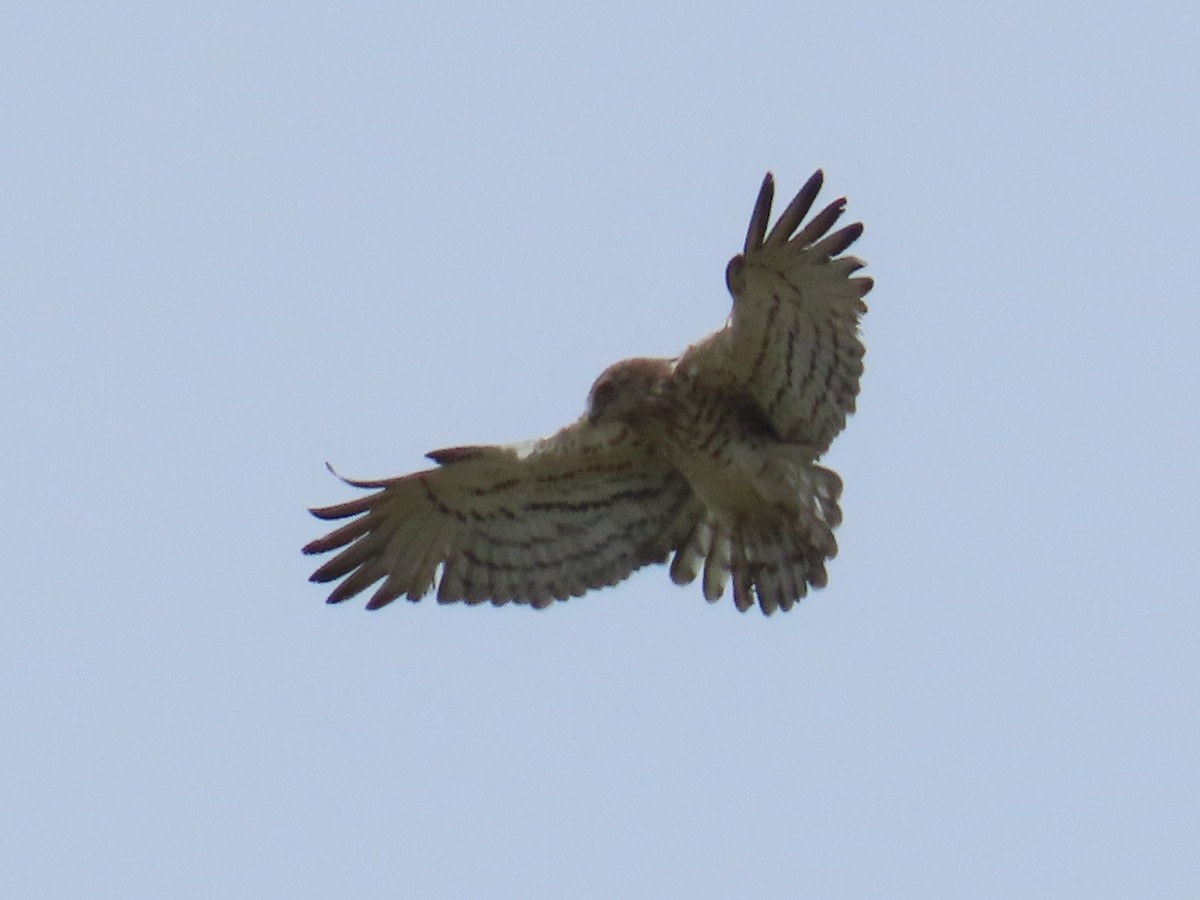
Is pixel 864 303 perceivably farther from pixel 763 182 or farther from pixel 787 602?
pixel 787 602

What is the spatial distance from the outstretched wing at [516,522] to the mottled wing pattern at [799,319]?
71 centimetres

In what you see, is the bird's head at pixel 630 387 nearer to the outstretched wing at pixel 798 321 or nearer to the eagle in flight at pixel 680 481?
the eagle in flight at pixel 680 481

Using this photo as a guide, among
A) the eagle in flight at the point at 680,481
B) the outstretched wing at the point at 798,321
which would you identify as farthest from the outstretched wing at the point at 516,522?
the outstretched wing at the point at 798,321

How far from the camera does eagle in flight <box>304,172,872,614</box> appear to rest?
9609 millimetres

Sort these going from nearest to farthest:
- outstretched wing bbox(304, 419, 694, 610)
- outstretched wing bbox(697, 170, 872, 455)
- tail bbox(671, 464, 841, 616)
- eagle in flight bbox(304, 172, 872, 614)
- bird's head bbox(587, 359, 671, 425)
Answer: outstretched wing bbox(697, 170, 872, 455) → eagle in flight bbox(304, 172, 872, 614) → bird's head bbox(587, 359, 671, 425) → tail bbox(671, 464, 841, 616) → outstretched wing bbox(304, 419, 694, 610)

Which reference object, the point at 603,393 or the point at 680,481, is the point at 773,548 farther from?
the point at 603,393

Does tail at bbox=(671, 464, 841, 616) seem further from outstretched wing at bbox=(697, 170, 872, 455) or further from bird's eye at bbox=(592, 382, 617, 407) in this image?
bird's eye at bbox=(592, 382, 617, 407)

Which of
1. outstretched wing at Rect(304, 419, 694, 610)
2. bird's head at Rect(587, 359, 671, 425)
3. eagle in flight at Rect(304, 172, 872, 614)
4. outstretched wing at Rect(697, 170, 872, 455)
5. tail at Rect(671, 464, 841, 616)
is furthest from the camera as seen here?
outstretched wing at Rect(304, 419, 694, 610)

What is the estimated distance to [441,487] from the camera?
34.1ft

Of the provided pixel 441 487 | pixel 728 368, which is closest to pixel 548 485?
pixel 441 487

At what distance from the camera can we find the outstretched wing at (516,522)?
33.8 ft

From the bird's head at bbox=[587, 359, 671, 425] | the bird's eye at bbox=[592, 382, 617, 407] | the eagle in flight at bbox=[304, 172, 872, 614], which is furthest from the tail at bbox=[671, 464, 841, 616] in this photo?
the bird's eye at bbox=[592, 382, 617, 407]

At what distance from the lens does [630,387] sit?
32.6 feet

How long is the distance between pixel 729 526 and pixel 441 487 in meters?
1.29
